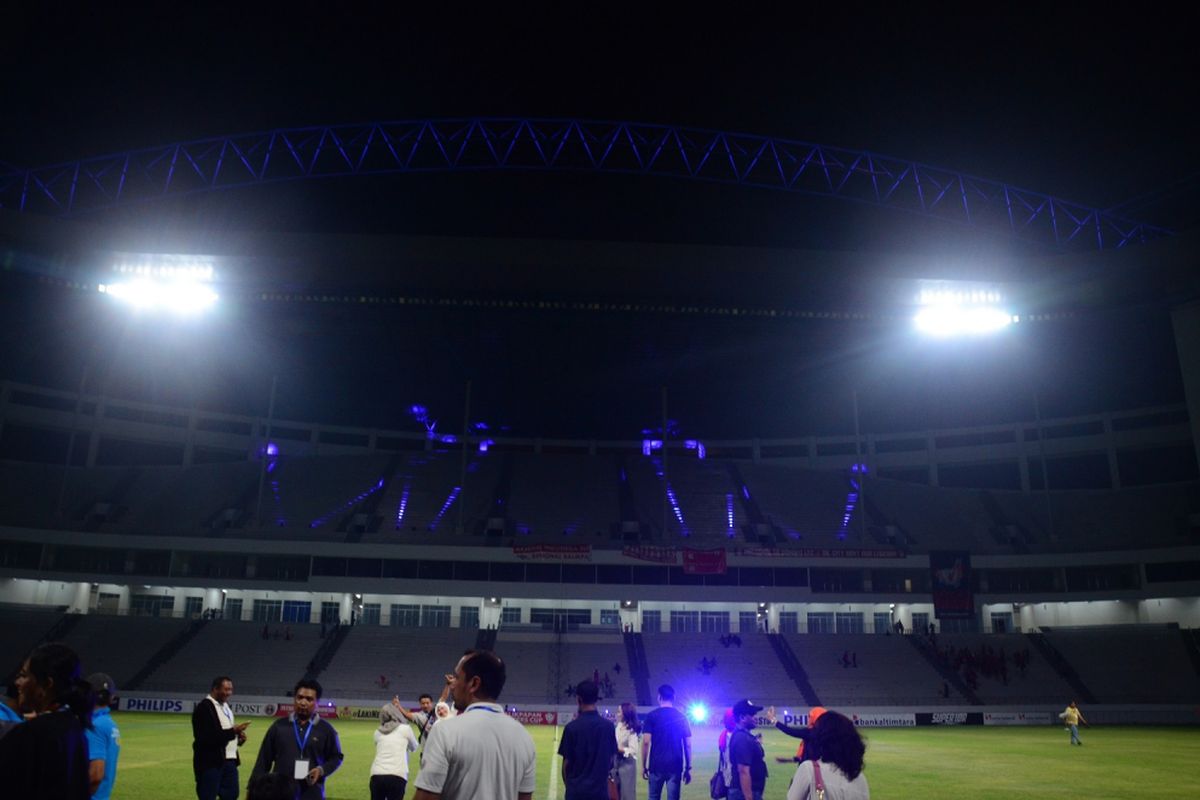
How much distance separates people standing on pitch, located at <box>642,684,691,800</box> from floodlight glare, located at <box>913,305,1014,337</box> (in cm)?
2394

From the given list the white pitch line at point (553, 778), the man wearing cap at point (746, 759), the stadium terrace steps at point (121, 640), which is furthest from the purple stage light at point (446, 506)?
the man wearing cap at point (746, 759)

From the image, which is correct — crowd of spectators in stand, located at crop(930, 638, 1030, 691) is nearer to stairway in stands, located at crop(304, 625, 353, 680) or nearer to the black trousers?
stairway in stands, located at crop(304, 625, 353, 680)

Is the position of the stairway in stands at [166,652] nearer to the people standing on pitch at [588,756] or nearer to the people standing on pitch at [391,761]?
the people standing on pitch at [391,761]

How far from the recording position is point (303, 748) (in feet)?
26.3

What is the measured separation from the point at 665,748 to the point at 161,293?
28.2 m

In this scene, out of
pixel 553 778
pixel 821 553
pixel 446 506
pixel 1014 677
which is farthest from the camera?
pixel 446 506

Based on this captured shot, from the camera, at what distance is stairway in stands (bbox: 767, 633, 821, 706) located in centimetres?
4375

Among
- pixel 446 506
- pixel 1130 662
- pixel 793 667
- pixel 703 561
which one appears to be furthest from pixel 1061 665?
pixel 446 506

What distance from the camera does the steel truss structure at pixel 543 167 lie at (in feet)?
90.4

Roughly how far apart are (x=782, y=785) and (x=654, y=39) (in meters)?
18.2

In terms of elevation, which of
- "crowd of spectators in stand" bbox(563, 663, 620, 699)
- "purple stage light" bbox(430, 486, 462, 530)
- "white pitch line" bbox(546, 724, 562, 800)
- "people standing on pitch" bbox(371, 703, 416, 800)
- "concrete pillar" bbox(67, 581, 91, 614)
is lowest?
"white pitch line" bbox(546, 724, 562, 800)

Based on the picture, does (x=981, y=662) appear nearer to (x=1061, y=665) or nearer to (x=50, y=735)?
(x=1061, y=665)

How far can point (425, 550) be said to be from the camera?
4966cm

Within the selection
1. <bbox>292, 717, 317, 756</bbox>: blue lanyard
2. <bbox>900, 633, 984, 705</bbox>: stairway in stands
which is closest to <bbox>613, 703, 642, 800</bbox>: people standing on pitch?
<bbox>292, 717, 317, 756</bbox>: blue lanyard
